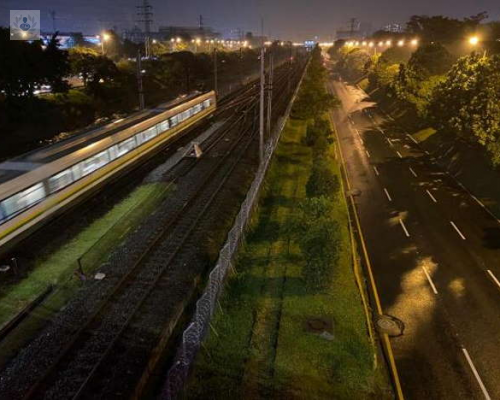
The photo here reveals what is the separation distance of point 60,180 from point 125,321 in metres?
9.87

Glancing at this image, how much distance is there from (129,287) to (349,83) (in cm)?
8312

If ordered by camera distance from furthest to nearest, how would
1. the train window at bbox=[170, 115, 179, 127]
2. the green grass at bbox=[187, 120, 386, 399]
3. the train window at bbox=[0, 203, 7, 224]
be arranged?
the train window at bbox=[170, 115, 179, 127]
the train window at bbox=[0, 203, 7, 224]
the green grass at bbox=[187, 120, 386, 399]

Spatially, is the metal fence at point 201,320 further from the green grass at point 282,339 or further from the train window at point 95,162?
the train window at point 95,162

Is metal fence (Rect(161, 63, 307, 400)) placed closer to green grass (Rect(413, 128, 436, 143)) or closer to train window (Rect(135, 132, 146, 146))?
train window (Rect(135, 132, 146, 146))

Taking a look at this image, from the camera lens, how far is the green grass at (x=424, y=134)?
40125 mm

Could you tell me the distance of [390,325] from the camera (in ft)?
46.3

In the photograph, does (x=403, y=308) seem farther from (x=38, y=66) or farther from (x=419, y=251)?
(x=38, y=66)

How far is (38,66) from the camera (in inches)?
1636

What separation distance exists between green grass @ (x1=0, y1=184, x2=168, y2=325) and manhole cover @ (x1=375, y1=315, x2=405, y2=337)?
11.7 m

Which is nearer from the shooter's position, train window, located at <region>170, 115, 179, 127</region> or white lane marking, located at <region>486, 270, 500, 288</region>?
white lane marking, located at <region>486, 270, 500, 288</region>

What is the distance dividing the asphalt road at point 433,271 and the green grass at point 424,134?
21.5ft

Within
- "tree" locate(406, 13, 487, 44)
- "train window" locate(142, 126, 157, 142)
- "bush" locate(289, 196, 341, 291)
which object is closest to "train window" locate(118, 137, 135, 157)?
"train window" locate(142, 126, 157, 142)

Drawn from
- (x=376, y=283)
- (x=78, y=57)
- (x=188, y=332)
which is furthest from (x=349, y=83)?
(x=188, y=332)

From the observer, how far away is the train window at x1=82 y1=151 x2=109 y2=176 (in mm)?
22234
